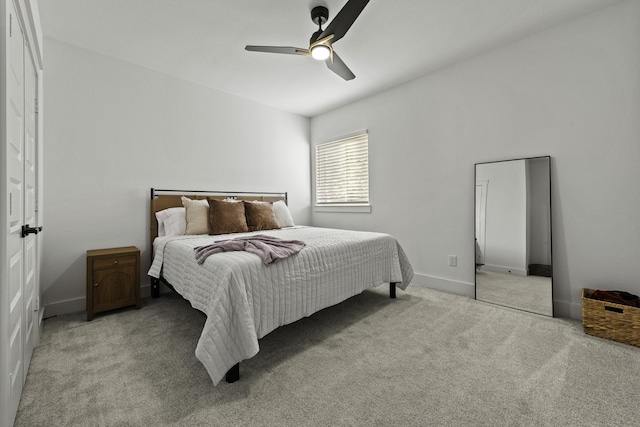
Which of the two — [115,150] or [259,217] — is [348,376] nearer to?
[259,217]

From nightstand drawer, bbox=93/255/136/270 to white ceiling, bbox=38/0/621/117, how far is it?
6.83ft

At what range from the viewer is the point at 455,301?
2.92m

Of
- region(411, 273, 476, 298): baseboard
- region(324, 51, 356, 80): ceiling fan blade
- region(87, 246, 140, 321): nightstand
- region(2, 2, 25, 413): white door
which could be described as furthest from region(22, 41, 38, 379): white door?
region(411, 273, 476, 298): baseboard

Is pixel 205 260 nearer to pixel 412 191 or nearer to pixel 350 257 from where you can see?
pixel 350 257

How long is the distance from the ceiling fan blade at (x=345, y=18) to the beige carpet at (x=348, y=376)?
2.26m

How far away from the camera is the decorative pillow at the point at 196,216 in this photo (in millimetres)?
3080

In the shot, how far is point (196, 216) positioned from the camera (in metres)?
3.14

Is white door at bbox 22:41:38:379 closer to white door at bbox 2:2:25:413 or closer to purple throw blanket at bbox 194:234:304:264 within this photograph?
white door at bbox 2:2:25:413

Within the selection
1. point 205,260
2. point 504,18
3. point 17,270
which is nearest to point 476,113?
point 504,18

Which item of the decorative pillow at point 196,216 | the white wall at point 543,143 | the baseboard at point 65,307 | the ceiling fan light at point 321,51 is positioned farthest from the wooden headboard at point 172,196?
the ceiling fan light at point 321,51

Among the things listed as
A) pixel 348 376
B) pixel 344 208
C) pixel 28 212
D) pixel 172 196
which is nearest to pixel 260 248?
pixel 348 376

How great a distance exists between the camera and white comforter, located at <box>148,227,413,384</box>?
5.23 ft

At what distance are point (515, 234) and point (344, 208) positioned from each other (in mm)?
2292

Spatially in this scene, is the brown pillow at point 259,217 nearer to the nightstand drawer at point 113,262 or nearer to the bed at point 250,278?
the bed at point 250,278
